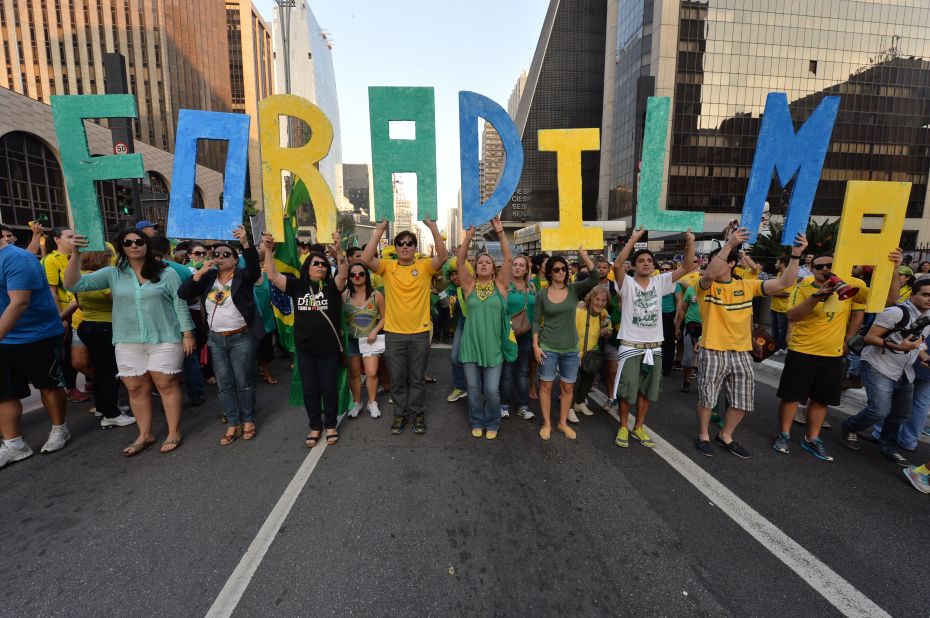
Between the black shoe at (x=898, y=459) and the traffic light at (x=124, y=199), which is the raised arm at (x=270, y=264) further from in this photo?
the traffic light at (x=124, y=199)

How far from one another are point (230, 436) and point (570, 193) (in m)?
4.22

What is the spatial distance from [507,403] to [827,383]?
3178mm

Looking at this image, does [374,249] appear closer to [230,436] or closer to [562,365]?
[562,365]

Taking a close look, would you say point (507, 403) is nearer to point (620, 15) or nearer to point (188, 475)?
point (188, 475)

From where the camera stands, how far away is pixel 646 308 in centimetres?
398

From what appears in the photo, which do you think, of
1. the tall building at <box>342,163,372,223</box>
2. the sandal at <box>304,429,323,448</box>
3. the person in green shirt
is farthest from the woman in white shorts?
the tall building at <box>342,163,372,223</box>

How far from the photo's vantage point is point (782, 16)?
43.0 m

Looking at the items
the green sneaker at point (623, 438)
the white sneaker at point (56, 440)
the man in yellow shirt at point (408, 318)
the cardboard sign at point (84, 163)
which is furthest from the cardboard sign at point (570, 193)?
the white sneaker at point (56, 440)

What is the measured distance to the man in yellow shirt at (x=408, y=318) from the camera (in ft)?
13.4

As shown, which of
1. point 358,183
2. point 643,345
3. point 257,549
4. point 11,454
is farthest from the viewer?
point 358,183

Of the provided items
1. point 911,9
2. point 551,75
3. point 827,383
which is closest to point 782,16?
point 911,9

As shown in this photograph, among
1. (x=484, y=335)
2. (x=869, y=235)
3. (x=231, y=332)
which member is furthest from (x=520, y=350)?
(x=869, y=235)

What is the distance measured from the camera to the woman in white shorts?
12.0 ft

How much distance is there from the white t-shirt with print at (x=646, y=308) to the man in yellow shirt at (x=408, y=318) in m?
1.95
